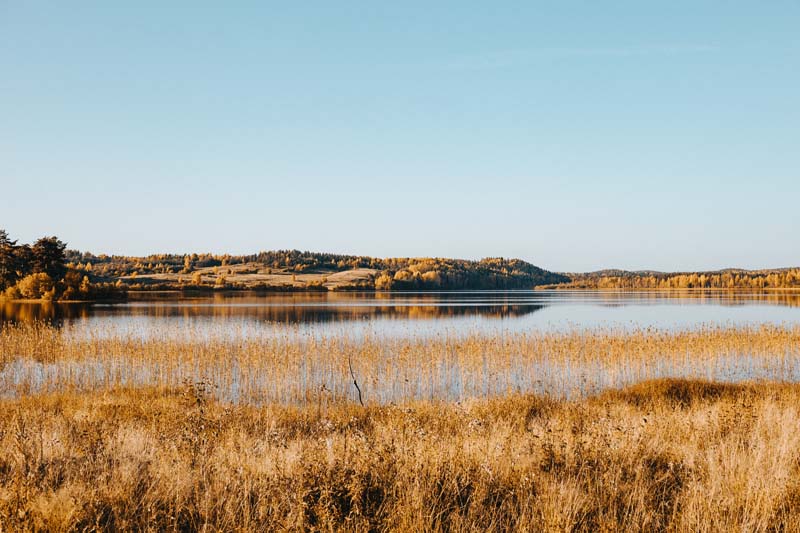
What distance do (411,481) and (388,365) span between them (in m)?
13.4

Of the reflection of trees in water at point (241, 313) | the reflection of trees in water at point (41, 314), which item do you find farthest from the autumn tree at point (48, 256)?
the reflection of trees in water at point (241, 313)

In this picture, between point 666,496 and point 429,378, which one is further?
point 429,378

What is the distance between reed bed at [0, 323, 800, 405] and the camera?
57.5 feet

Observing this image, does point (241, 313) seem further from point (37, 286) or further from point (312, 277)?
point (312, 277)

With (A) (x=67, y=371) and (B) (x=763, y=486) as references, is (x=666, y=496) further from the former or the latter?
(A) (x=67, y=371)

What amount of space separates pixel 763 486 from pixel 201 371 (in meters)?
17.4

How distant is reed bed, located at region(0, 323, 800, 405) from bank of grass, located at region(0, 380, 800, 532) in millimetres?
7173

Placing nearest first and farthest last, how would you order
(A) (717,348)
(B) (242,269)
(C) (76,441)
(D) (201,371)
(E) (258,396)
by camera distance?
(C) (76,441) < (E) (258,396) < (D) (201,371) < (A) (717,348) < (B) (242,269)

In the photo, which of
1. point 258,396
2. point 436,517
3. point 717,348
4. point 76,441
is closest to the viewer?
point 436,517

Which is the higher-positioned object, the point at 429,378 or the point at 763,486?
the point at 763,486

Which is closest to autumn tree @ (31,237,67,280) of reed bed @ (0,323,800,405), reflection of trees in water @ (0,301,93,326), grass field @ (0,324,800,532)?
reflection of trees in water @ (0,301,93,326)

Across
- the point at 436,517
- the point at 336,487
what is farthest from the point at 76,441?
the point at 436,517

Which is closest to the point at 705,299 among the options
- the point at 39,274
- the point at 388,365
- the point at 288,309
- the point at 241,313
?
the point at 288,309

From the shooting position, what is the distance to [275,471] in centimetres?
690
